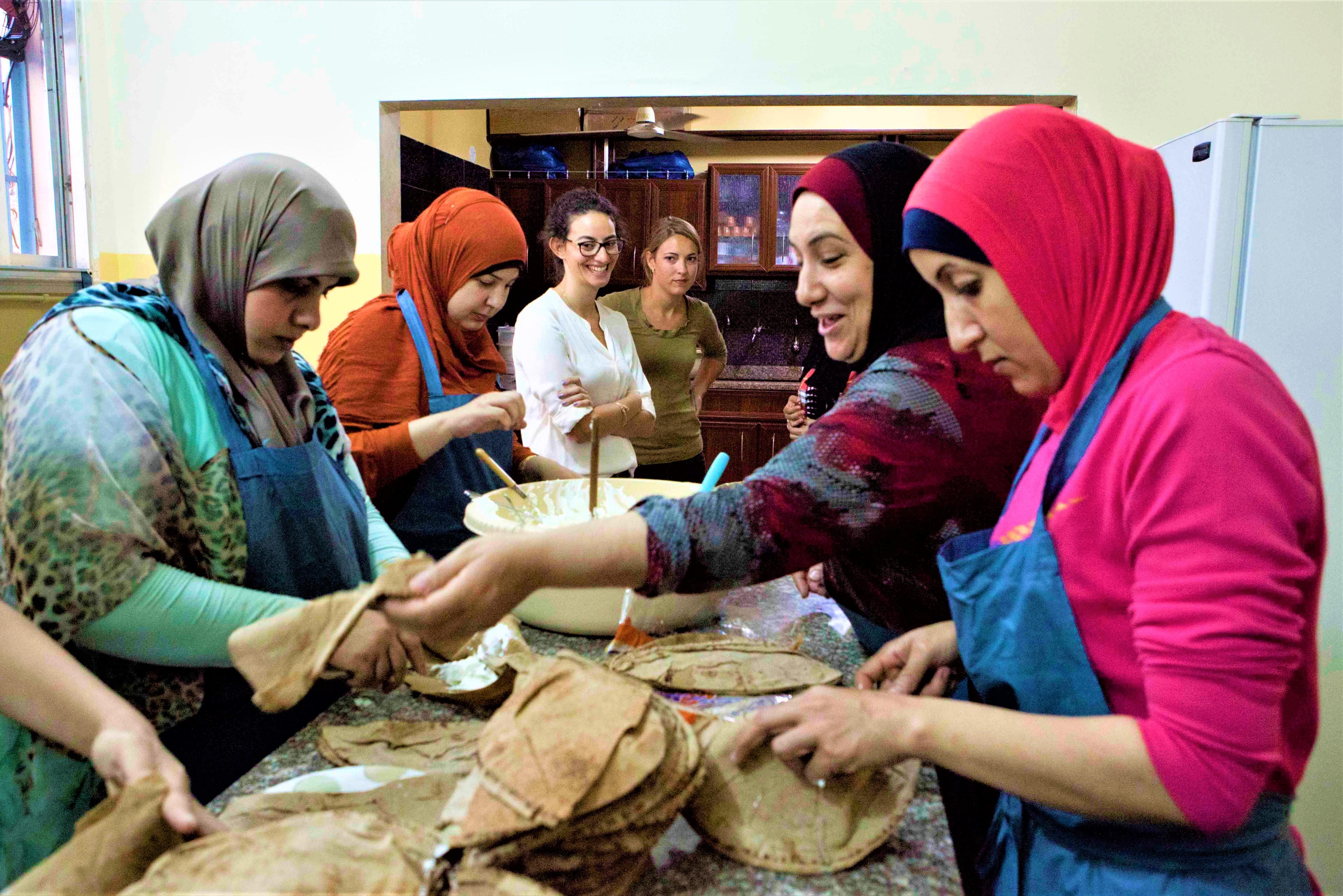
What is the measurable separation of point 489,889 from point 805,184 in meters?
1.08

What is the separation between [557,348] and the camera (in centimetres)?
314

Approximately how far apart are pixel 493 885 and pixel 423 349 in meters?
1.74

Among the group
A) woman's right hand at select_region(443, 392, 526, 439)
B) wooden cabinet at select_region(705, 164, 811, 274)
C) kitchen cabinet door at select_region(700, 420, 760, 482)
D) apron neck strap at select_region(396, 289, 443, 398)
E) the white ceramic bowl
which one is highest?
wooden cabinet at select_region(705, 164, 811, 274)

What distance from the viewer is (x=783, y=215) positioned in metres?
6.52

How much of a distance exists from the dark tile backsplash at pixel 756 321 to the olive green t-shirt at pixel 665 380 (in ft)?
9.86

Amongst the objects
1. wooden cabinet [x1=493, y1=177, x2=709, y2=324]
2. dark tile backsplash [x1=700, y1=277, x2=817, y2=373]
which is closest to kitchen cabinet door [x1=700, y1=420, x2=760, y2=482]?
dark tile backsplash [x1=700, y1=277, x2=817, y2=373]

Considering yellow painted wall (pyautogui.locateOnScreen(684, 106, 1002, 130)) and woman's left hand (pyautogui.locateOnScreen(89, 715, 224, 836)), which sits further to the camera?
yellow painted wall (pyautogui.locateOnScreen(684, 106, 1002, 130))

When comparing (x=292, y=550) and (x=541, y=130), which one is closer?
(x=292, y=550)

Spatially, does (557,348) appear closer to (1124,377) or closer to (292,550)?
(292,550)

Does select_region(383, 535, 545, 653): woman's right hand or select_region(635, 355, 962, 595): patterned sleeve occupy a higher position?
select_region(635, 355, 962, 595): patterned sleeve

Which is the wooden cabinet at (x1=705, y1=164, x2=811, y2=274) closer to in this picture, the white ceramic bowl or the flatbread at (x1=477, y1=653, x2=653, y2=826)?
the white ceramic bowl

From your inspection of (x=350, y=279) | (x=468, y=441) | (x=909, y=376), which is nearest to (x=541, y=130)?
(x=468, y=441)

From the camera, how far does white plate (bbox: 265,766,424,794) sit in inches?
43.7

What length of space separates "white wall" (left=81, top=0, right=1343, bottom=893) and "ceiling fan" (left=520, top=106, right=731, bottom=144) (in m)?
2.54
